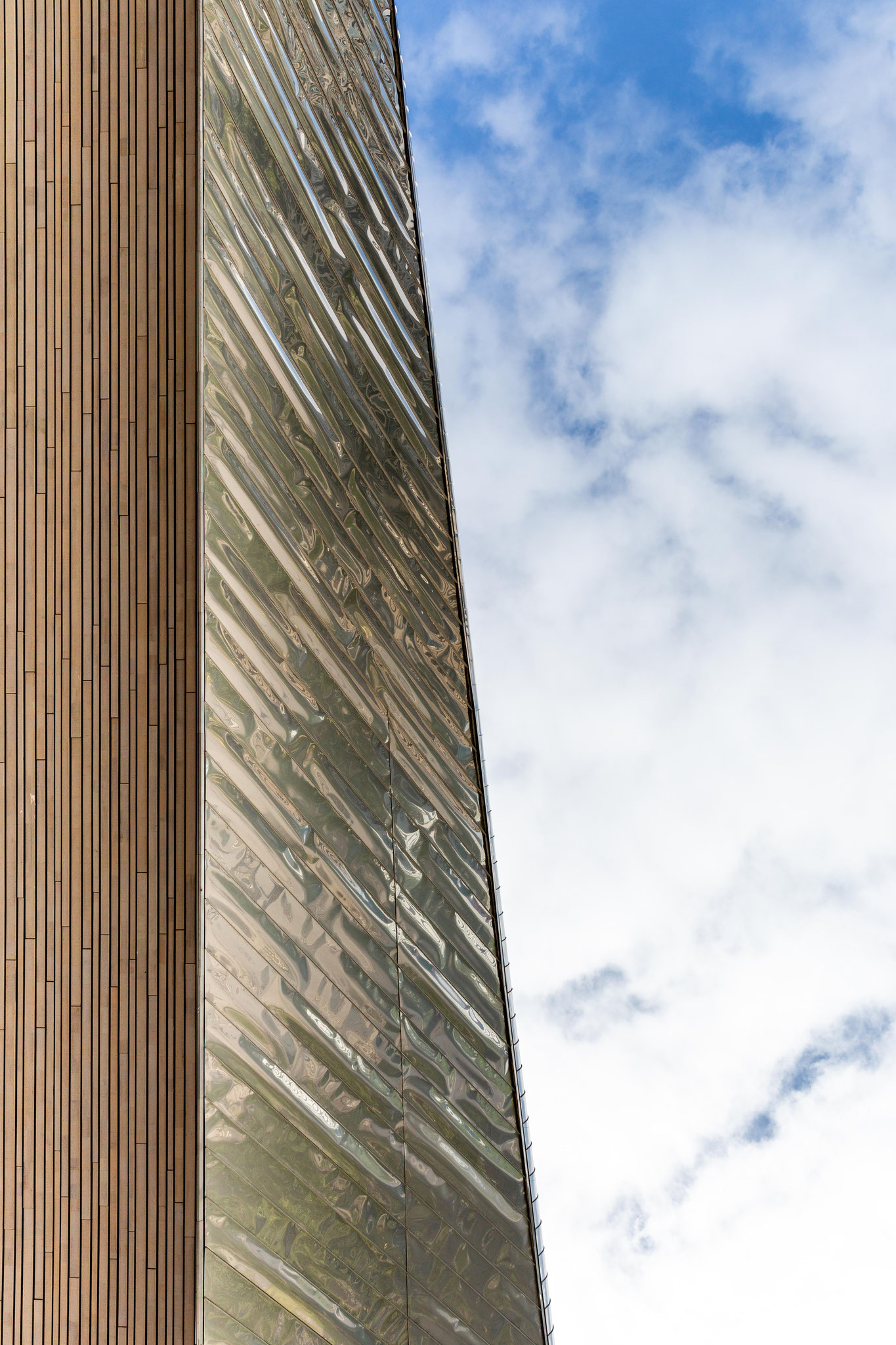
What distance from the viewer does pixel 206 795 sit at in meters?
3.62

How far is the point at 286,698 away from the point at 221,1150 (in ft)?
5.79

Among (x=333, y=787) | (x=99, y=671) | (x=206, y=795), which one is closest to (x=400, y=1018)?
(x=333, y=787)

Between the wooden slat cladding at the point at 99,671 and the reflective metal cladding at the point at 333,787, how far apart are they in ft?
0.72

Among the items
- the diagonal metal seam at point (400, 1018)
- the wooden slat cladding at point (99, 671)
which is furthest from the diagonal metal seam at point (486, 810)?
the wooden slat cladding at point (99, 671)

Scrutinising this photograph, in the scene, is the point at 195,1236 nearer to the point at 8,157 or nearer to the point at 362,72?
the point at 8,157

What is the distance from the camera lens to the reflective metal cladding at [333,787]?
3.66 meters

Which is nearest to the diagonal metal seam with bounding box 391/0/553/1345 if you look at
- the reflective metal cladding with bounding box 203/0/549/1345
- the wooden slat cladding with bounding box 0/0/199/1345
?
the reflective metal cladding with bounding box 203/0/549/1345

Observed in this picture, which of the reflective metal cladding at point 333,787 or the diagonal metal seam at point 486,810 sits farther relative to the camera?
the diagonal metal seam at point 486,810

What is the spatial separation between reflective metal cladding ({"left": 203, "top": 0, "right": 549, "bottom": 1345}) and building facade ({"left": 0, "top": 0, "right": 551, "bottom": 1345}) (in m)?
0.02

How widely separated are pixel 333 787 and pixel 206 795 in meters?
0.74

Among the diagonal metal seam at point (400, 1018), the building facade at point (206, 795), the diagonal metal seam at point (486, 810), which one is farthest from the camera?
the diagonal metal seam at point (486, 810)

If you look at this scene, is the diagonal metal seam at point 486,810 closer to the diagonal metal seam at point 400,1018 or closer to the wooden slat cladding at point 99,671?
the diagonal metal seam at point 400,1018

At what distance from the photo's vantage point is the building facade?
3.62 metres

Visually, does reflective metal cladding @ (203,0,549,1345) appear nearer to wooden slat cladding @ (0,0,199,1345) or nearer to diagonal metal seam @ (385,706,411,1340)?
diagonal metal seam @ (385,706,411,1340)
